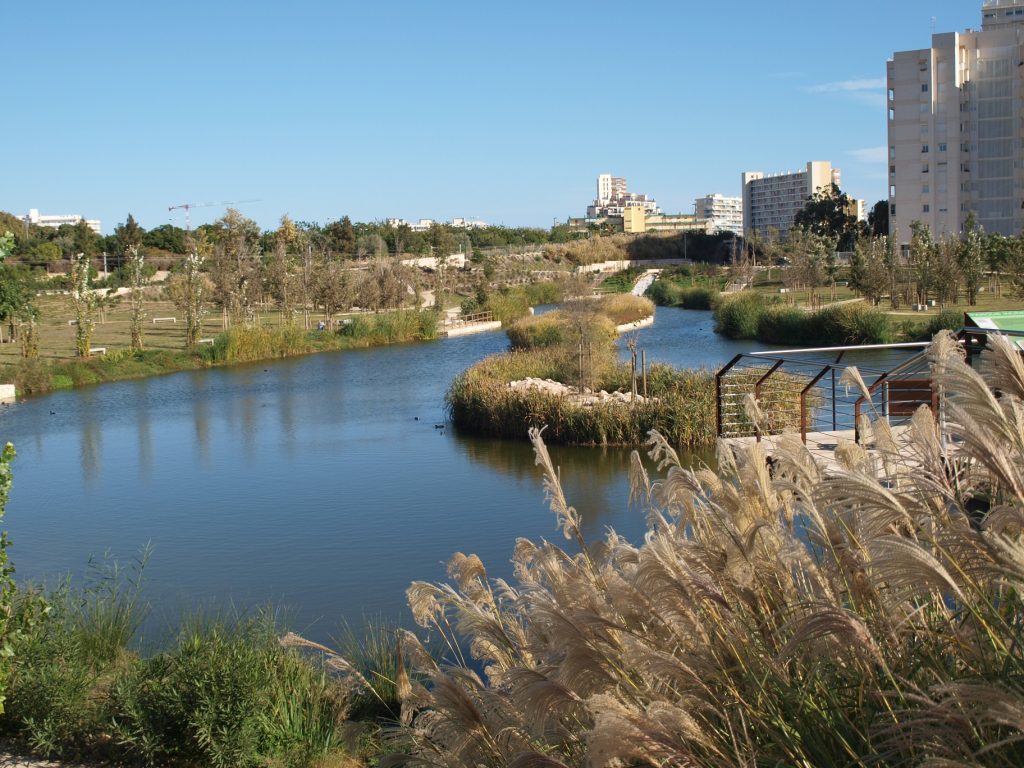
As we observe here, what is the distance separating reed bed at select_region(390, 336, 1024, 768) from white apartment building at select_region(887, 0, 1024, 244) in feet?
203

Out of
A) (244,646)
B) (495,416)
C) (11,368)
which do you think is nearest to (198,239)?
(11,368)

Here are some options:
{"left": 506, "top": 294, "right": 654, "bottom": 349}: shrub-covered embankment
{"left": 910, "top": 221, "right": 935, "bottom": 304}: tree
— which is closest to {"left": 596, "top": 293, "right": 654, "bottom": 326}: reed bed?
{"left": 506, "top": 294, "right": 654, "bottom": 349}: shrub-covered embankment

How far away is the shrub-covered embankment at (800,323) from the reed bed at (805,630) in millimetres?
26478

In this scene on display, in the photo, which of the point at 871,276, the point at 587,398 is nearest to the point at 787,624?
→ the point at 587,398

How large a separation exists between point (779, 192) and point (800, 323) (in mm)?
100812

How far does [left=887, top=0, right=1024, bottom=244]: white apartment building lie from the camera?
2372 inches

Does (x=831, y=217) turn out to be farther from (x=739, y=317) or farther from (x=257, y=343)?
(x=257, y=343)

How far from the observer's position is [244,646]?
5.79 meters

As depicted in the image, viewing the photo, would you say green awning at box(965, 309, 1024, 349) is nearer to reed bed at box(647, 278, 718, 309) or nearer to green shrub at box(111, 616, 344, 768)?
green shrub at box(111, 616, 344, 768)

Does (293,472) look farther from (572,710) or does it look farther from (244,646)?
(572,710)

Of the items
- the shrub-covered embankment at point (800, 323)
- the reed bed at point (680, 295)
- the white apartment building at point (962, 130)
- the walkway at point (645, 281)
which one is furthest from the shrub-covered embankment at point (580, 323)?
the white apartment building at point (962, 130)

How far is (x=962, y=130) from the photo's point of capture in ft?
200

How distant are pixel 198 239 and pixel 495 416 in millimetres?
48682

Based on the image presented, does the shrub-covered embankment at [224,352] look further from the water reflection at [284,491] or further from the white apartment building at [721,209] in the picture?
the white apartment building at [721,209]
